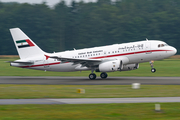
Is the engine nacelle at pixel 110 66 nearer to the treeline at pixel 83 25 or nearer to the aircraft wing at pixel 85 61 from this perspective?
the aircraft wing at pixel 85 61

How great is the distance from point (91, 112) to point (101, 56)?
71.5 ft

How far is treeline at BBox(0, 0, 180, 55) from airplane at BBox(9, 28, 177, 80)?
74.5 meters

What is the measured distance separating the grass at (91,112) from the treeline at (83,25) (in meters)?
95.1

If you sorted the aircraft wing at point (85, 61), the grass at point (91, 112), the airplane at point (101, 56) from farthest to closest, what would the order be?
the airplane at point (101, 56) < the aircraft wing at point (85, 61) < the grass at point (91, 112)

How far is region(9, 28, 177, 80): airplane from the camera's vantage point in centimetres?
3741

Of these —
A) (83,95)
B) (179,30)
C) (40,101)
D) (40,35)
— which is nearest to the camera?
(40,101)

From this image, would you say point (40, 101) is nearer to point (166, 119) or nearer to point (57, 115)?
point (57, 115)

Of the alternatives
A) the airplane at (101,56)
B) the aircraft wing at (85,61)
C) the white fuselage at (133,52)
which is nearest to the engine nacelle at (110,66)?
the airplane at (101,56)

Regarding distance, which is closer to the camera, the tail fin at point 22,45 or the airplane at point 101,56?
the airplane at point 101,56

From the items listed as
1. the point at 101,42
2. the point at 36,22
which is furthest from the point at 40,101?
the point at 36,22

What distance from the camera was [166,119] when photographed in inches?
605

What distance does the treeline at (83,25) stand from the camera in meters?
116

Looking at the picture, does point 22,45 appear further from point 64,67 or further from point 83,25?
point 83,25

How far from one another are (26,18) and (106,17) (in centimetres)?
3412
